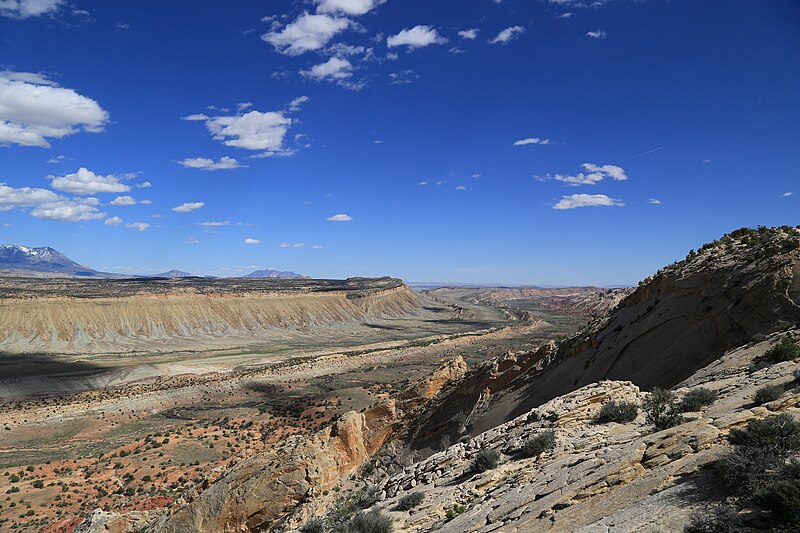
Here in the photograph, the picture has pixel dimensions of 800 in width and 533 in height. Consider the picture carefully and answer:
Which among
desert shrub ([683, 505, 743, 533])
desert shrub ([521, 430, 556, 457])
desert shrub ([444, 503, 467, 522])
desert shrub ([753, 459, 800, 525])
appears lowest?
desert shrub ([444, 503, 467, 522])

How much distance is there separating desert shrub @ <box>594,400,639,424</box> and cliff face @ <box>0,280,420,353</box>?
92974 mm

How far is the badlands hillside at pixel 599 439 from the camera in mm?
5855

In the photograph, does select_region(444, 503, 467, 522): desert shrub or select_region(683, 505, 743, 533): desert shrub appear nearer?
select_region(683, 505, 743, 533): desert shrub

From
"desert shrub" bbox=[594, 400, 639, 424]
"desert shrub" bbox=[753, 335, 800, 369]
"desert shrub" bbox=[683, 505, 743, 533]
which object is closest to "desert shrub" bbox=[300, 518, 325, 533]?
"desert shrub" bbox=[594, 400, 639, 424]

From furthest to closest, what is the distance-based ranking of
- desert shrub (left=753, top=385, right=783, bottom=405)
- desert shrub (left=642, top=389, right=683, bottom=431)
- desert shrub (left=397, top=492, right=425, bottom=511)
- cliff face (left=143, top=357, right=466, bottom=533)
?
cliff face (left=143, top=357, right=466, bottom=533)
desert shrub (left=397, top=492, right=425, bottom=511)
desert shrub (left=642, top=389, right=683, bottom=431)
desert shrub (left=753, top=385, right=783, bottom=405)

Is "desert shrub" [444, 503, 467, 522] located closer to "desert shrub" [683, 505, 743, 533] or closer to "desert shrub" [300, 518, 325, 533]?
"desert shrub" [300, 518, 325, 533]

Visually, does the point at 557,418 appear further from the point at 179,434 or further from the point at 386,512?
the point at 179,434

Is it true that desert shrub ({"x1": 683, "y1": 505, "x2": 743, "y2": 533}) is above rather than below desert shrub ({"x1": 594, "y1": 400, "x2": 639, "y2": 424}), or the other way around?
above

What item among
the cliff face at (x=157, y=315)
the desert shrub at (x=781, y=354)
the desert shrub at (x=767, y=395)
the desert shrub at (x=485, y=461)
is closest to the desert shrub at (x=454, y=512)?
the desert shrub at (x=485, y=461)

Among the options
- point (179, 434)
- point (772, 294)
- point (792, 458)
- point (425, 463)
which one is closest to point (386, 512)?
point (425, 463)

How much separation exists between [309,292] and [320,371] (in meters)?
76.3

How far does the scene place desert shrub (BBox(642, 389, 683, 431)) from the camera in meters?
7.98

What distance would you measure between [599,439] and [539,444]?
47.2 inches

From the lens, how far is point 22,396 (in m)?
48.8
